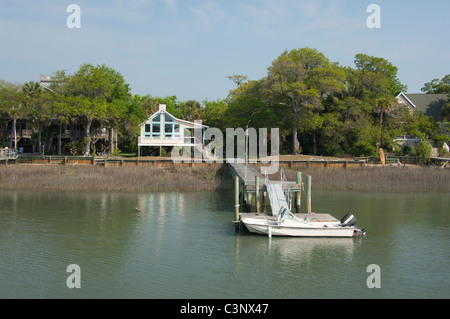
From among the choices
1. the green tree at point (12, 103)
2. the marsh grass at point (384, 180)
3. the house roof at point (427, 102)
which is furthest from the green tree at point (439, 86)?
the green tree at point (12, 103)

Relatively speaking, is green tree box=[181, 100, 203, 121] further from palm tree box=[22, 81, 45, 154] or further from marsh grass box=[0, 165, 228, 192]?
marsh grass box=[0, 165, 228, 192]

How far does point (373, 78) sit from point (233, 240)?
40.3 meters

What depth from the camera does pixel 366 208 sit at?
30516 mm

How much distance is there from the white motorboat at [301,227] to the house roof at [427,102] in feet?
139

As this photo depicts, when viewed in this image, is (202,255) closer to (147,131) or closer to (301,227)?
(301,227)

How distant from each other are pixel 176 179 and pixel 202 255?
20.0m

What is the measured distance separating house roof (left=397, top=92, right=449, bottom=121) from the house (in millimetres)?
27961

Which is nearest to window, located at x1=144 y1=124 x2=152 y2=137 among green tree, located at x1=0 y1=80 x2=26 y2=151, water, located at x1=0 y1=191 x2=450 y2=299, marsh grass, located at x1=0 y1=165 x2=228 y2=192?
marsh grass, located at x1=0 y1=165 x2=228 y2=192

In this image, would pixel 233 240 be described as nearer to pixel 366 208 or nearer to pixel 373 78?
pixel 366 208

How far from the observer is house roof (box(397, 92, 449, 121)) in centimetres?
6028

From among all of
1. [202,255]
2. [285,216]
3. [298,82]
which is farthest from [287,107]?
[202,255]

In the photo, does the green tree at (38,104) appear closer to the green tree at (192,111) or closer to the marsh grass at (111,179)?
the marsh grass at (111,179)

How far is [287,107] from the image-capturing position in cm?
5500

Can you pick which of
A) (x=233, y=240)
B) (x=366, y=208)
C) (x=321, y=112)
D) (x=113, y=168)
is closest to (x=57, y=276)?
(x=233, y=240)
